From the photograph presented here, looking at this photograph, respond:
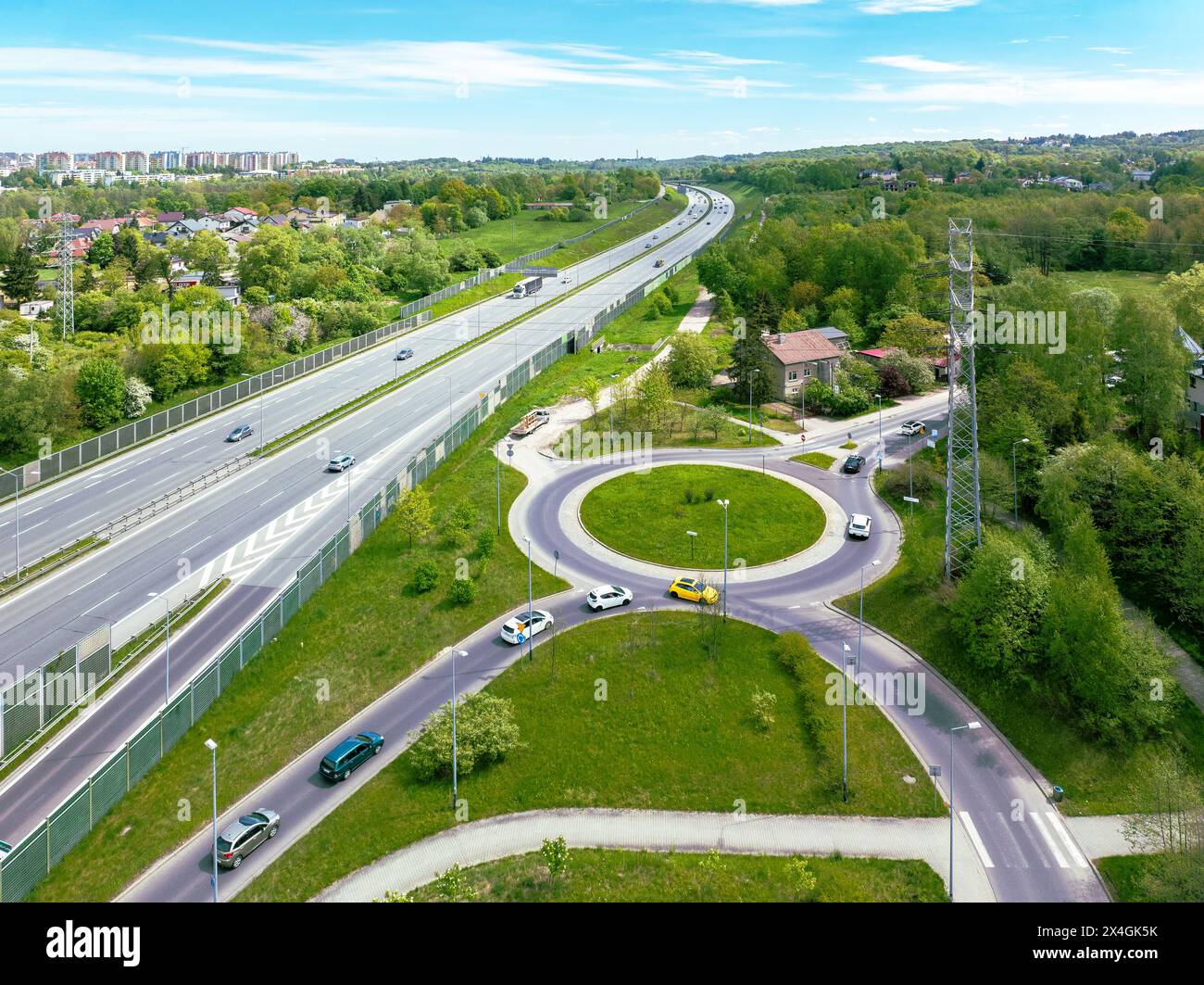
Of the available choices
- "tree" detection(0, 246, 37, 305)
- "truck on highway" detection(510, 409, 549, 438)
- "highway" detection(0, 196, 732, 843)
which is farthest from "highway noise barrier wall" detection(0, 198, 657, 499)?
"tree" detection(0, 246, 37, 305)

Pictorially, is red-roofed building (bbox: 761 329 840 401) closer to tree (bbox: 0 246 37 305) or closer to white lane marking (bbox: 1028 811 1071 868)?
white lane marking (bbox: 1028 811 1071 868)

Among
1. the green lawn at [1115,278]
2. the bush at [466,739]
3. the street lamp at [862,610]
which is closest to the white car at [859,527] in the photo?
the street lamp at [862,610]

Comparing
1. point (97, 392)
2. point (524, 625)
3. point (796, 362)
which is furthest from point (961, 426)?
point (97, 392)

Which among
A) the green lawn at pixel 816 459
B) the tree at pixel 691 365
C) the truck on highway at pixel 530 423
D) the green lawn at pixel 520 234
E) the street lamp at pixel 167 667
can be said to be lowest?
the street lamp at pixel 167 667

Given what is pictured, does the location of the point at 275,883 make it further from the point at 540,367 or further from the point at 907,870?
the point at 540,367

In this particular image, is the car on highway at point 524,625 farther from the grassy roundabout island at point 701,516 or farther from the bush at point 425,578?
the grassy roundabout island at point 701,516

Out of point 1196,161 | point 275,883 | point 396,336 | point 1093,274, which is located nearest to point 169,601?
point 275,883
